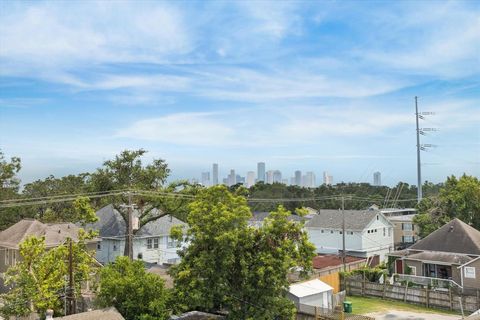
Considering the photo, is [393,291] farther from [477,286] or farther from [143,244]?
[143,244]

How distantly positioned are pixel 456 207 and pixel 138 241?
1347 inches

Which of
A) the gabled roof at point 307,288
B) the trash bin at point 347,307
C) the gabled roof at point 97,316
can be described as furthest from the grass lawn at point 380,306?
the gabled roof at point 97,316

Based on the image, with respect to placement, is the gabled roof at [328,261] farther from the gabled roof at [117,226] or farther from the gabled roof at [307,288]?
the gabled roof at [117,226]

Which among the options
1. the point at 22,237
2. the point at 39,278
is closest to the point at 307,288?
the point at 39,278

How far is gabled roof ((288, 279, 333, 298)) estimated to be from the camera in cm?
2972

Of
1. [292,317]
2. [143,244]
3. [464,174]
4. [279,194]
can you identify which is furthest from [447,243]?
[279,194]

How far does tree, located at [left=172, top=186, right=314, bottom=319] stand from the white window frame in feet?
63.3

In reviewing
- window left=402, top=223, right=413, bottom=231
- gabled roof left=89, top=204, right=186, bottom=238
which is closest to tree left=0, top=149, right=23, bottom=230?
gabled roof left=89, top=204, right=186, bottom=238

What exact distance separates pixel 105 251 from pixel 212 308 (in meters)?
24.1

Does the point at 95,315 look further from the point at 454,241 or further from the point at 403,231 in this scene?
the point at 403,231

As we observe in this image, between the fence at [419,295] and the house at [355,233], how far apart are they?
14.8 metres

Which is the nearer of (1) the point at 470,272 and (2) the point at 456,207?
(1) the point at 470,272

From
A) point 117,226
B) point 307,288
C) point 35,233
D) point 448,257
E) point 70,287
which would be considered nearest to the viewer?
point 70,287

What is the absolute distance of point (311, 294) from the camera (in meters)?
30.0
